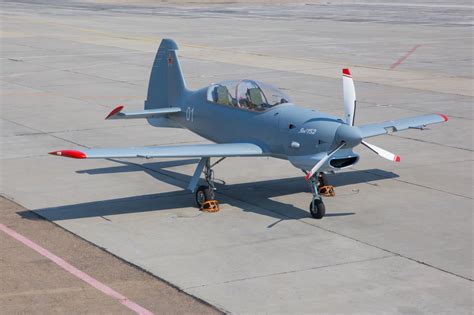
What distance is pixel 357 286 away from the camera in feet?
42.8

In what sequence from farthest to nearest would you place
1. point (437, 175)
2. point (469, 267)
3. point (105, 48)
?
point (105, 48) → point (437, 175) → point (469, 267)

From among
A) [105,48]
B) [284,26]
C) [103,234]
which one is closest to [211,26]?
[284,26]

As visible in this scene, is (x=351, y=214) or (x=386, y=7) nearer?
(x=351, y=214)

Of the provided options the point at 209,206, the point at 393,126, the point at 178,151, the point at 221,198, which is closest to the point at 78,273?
the point at 178,151

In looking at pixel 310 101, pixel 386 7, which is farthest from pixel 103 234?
pixel 386 7

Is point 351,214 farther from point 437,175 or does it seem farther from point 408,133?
point 408,133

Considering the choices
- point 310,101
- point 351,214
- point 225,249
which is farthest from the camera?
point 310,101

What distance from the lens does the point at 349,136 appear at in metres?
16.0

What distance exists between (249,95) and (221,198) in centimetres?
217

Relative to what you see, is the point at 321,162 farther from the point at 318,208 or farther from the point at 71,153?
the point at 71,153

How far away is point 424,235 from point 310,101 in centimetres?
1560

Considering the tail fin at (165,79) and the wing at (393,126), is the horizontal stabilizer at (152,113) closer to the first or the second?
the tail fin at (165,79)

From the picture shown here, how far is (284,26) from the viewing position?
6359 centimetres

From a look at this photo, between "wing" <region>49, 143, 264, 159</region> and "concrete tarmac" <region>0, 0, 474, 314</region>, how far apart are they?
1.15 m
